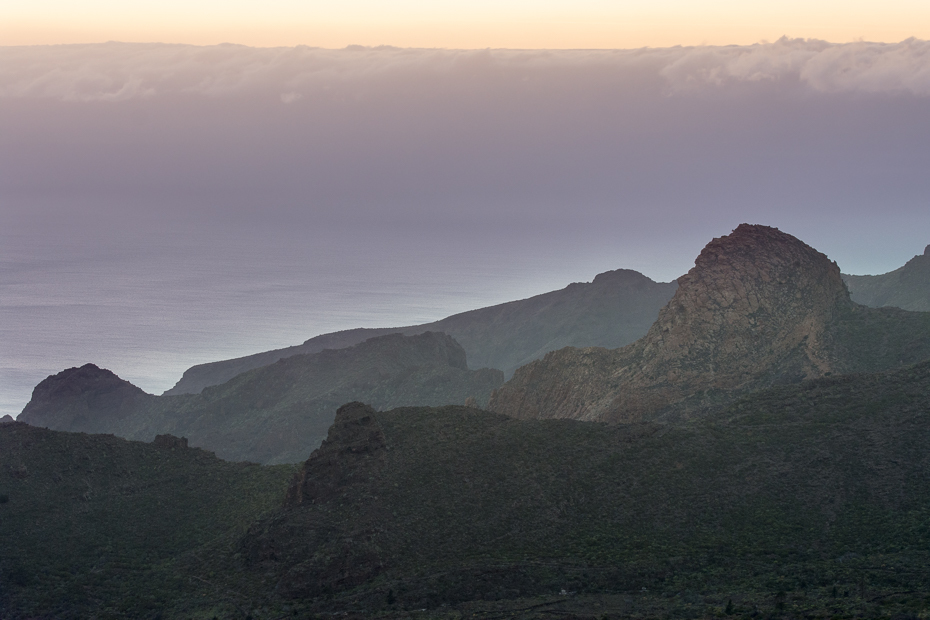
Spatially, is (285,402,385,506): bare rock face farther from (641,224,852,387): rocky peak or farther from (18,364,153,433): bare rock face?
(18,364,153,433): bare rock face

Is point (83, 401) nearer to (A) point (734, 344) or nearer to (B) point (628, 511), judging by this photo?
(A) point (734, 344)

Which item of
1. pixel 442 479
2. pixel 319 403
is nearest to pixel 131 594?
pixel 442 479

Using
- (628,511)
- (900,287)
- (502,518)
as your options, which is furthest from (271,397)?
(900,287)

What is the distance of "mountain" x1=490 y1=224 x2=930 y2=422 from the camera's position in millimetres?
83000

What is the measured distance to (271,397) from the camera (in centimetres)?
14638

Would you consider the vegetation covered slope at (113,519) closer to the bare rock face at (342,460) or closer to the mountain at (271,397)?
the bare rock face at (342,460)

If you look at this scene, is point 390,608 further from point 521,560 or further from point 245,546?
point 245,546

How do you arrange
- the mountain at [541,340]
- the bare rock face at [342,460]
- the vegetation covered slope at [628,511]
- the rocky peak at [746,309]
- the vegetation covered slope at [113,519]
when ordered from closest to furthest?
the vegetation covered slope at [628,511] → the vegetation covered slope at [113,519] → the bare rock face at [342,460] → the rocky peak at [746,309] → the mountain at [541,340]

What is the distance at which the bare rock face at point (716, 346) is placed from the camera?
83188mm

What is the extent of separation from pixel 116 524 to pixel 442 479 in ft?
70.9

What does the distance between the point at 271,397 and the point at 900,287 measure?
104 m

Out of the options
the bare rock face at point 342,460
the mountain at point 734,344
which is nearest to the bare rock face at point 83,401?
the mountain at point 734,344

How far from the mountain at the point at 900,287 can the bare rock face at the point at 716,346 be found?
55.4 metres

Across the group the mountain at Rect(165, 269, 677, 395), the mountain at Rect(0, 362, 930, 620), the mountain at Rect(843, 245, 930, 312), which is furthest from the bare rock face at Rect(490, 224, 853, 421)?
the mountain at Rect(165, 269, 677, 395)
